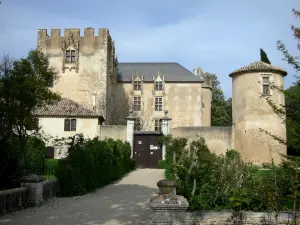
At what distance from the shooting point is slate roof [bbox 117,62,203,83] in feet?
148

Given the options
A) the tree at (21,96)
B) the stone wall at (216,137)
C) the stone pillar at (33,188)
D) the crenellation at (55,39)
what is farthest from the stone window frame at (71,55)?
the stone pillar at (33,188)

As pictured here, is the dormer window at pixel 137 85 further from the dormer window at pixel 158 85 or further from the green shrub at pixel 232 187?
the green shrub at pixel 232 187

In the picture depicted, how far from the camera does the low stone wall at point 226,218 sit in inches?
290

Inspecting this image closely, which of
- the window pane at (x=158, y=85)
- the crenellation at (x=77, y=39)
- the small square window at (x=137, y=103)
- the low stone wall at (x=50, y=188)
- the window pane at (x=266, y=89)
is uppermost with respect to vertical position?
the crenellation at (x=77, y=39)

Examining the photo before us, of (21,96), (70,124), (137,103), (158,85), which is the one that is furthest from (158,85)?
(21,96)

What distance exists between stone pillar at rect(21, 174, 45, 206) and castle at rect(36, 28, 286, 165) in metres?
18.5

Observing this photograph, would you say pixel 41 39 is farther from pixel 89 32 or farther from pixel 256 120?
pixel 256 120

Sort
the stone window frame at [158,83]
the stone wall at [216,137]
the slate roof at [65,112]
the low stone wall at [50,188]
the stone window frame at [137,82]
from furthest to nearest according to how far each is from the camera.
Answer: the stone window frame at [137,82], the stone window frame at [158,83], the slate roof at [65,112], the stone wall at [216,137], the low stone wall at [50,188]

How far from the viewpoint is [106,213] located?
9.09 metres

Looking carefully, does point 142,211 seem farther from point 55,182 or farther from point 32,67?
point 32,67

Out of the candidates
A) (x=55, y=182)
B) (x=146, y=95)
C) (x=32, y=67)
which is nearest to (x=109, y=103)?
(x=146, y=95)

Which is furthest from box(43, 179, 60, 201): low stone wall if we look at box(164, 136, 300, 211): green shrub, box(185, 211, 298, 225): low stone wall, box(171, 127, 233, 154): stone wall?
box(171, 127, 233, 154): stone wall

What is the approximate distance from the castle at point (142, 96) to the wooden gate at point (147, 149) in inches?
71.9

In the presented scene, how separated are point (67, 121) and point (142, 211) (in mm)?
25204
